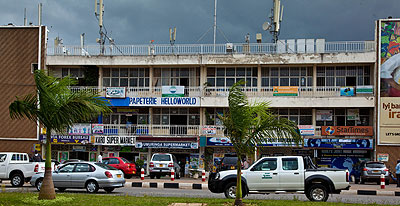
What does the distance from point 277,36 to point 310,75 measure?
406cm

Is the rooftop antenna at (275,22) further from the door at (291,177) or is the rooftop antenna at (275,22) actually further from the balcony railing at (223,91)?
the door at (291,177)

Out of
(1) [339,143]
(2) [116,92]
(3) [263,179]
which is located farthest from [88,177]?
(1) [339,143]

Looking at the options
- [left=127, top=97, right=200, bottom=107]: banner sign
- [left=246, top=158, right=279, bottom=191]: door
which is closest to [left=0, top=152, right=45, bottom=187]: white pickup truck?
[left=246, top=158, right=279, bottom=191]: door

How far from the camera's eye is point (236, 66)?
36.4 meters

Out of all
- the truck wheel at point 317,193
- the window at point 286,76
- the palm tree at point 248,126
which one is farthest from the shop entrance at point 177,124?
the palm tree at point 248,126

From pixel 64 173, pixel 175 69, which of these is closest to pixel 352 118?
pixel 175 69

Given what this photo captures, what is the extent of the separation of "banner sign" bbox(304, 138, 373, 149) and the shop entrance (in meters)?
9.46

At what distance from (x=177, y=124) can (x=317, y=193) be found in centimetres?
2142

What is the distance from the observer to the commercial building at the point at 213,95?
3412cm

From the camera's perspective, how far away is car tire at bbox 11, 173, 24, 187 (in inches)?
910

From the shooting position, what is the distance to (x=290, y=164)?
1741cm

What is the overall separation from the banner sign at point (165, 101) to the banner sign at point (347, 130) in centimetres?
964

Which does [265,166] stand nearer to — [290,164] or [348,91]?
[290,164]

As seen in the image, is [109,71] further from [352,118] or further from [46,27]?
[352,118]
